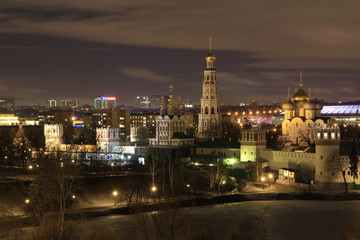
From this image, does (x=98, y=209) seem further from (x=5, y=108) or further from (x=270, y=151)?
(x=5, y=108)

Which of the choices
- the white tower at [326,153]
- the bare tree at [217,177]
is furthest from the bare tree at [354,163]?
the bare tree at [217,177]

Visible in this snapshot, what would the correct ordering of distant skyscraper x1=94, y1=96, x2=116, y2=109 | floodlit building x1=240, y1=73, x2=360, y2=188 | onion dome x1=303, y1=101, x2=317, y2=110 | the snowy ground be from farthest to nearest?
distant skyscraper x1=94, y1=96, x2=116, y2=109, onion dome x1=303, y1=101, x2=317, y2=110, floodlit building x1=240, y1=73, x2=360, y2=188, the snowy ground

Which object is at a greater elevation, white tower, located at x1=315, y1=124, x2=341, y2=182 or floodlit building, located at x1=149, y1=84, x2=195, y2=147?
floodlit building, located at x1=149, y1=84, x2=195, y2=147

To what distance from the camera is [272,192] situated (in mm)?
39969

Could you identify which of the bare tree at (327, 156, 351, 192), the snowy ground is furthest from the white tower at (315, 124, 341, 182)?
the snowy ground

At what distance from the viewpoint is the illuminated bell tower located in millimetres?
63469

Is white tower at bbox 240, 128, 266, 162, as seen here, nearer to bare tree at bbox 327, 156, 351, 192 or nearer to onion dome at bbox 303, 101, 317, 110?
bare tree at bbox 327, 156, 351, 192

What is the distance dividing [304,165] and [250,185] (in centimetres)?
419

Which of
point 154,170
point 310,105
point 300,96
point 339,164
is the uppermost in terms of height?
point 300,96

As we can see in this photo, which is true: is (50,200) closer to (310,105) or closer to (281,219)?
(281,219)

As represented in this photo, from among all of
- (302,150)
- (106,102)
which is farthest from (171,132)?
(106,102)

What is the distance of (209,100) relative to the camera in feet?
209

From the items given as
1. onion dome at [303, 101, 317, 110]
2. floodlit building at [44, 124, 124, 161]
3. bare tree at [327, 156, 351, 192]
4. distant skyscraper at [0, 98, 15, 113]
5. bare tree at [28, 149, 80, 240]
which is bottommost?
bare tree at [28, 149, 80, 240]

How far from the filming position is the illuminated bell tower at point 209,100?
63.5m
